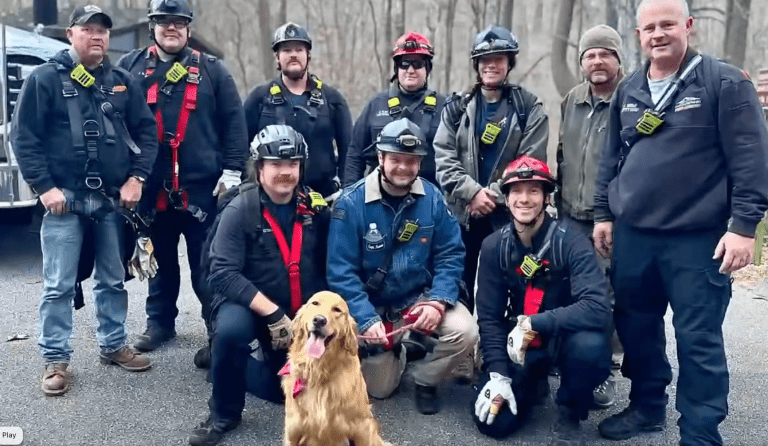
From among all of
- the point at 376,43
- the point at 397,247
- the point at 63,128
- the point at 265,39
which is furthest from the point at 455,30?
the point at 63,128

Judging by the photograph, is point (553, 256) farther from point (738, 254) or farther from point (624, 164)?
point (738, 254)

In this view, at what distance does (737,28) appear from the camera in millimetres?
17109

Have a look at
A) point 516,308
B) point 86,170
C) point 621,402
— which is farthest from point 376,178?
point 621,402

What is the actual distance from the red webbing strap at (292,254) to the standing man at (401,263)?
0.68 feet

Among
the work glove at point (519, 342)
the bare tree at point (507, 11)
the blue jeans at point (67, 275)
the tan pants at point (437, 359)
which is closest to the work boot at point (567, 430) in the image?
the work glove at point (519, 342)

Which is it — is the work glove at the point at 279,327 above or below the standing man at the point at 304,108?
below

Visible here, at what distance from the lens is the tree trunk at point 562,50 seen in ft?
56.2

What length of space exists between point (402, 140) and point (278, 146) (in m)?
0.77

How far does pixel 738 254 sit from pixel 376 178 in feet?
7.13

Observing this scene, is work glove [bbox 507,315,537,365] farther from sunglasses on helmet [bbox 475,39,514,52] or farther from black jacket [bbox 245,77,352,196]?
black jacket [bbox 245,77,352,196]

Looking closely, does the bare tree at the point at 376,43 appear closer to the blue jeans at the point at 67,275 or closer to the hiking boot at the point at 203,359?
the hiking boot at the point at 203,359

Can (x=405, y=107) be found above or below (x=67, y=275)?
above

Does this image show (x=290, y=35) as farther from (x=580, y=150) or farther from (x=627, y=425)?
(x=627, y=425)

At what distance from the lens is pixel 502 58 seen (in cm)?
525
